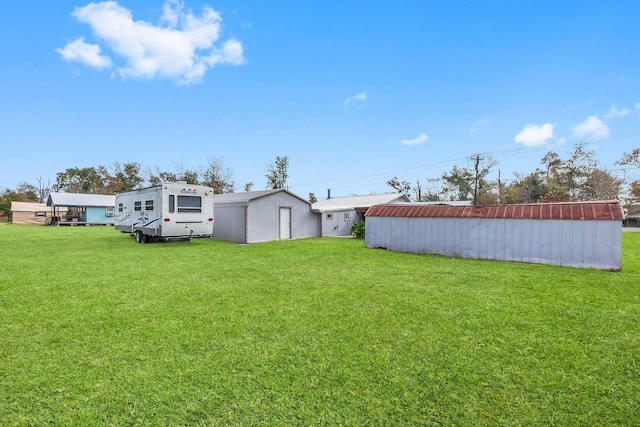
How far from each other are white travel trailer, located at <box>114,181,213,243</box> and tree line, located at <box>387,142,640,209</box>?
2759 centimetres

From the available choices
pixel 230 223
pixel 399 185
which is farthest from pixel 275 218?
pixel 399 185

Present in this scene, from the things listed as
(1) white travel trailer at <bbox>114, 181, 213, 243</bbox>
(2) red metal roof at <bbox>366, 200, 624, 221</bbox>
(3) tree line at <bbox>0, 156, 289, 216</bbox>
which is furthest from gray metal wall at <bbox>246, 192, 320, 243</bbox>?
(3) tree line at <bbox>0, 156, 289, 216</bbox>

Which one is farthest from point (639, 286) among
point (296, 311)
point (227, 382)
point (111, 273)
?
point (111, 273)

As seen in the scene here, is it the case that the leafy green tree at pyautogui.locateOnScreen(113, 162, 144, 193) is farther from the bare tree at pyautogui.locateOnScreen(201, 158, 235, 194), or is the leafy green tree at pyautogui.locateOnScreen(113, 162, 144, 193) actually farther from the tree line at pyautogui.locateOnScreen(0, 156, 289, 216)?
the bare tree at pyautogui.locateOnScreen(201, 158, 235, 194)

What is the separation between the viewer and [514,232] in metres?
8.98

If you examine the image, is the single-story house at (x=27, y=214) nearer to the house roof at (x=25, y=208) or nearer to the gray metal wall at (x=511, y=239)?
the house roof at (x=25, y=208)

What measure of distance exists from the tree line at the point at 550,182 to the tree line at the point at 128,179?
23.2 metres

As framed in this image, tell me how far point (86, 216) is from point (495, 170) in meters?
48.7

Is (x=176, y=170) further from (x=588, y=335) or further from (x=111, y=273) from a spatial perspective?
(x=588, y=335)

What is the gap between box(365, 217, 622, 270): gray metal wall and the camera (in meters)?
7.74

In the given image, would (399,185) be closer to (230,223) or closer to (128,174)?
(230,223)

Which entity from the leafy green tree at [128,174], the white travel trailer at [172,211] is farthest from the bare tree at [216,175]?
the white travel trailer at [172,211]

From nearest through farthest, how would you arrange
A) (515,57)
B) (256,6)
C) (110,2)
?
(110,2), (256,6), (515,57)

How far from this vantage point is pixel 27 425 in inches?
80.9
